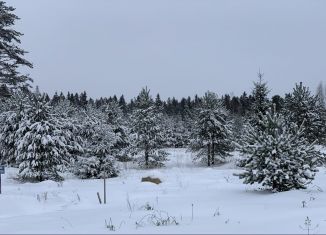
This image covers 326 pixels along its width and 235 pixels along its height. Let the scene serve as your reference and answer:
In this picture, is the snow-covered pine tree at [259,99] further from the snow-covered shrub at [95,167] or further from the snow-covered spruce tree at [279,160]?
the snow-covered spruce tree at [279,160]

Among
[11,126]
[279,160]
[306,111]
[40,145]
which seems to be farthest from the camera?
[306,111]

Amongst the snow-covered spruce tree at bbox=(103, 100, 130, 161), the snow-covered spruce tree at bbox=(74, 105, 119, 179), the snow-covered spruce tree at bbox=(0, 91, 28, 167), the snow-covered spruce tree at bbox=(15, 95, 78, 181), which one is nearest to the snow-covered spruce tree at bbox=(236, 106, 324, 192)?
the snow-covered spruce tree at bbox=(15, 95, 78, 181)

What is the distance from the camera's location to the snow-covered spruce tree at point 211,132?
42281 mm

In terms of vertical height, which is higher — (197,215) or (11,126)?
(11,126)

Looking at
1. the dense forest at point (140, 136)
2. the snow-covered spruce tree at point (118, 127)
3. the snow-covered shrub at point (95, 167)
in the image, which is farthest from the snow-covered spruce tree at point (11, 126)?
the snow-covered spruce tree at point (118, 127)

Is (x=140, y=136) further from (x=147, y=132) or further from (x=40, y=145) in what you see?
(x=40, y=145)

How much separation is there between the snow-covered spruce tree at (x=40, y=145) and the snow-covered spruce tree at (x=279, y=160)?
14.4 m

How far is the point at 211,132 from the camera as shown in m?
42.4

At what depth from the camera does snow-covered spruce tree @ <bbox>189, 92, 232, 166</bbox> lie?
4228 cm

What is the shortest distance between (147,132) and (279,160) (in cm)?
2879

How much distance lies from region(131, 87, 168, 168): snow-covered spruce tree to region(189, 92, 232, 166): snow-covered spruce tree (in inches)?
150

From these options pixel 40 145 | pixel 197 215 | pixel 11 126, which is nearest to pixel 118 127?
pixel 11 126

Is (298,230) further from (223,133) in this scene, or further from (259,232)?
(223,133)

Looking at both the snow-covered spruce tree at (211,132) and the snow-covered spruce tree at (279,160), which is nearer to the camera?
the snow-covered spruce tree at (279,160)
